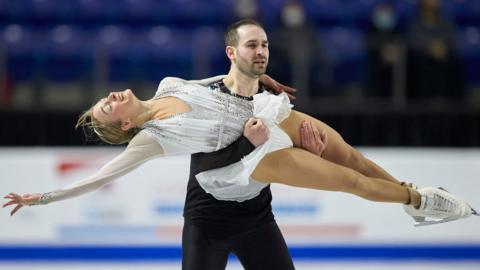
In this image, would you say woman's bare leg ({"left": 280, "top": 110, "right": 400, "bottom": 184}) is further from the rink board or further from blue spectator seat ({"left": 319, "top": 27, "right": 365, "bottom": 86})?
blue spectator seat ({"left": 319, "top": 27, "right": 365, "bottom": 86})

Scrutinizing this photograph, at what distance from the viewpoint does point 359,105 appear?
22.9 feet

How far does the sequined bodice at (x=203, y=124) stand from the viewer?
3.88 metres

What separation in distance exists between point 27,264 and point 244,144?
2.88m

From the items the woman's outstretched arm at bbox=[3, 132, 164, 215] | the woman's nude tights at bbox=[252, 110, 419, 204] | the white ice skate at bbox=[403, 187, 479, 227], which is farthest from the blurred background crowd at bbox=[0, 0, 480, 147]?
the woman's outstretched arm at bbox=[3, 132, 164, 215]

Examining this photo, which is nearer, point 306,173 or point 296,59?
point 306,173

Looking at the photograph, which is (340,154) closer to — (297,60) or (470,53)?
(297,60)

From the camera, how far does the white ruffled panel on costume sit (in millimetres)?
3863

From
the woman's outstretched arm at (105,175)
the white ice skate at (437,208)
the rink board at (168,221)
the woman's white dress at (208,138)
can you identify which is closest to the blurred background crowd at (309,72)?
the rink board at (168,221)

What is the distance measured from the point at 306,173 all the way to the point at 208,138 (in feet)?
1.70

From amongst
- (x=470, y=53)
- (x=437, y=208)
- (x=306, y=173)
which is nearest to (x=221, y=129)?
(x=306, y=173)

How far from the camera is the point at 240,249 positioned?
13.2 ft

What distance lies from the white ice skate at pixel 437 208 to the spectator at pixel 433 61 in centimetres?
276

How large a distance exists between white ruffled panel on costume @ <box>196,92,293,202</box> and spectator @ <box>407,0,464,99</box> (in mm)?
3119

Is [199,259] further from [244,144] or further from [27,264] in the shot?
[27,264]
